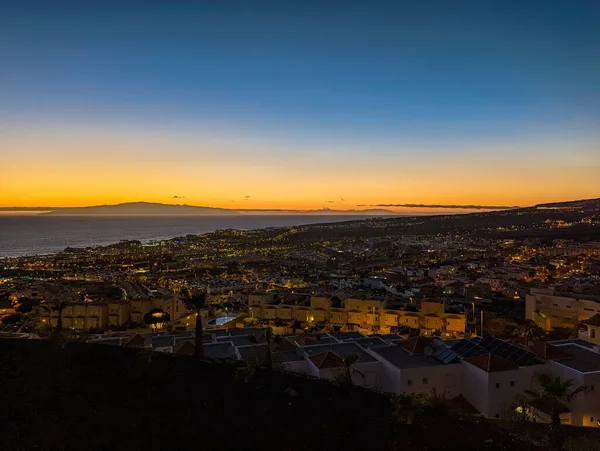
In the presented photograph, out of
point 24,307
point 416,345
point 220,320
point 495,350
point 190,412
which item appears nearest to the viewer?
point 190,412

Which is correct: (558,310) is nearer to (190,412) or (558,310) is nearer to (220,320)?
(220,320)

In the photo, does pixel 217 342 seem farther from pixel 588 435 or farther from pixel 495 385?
pixel 588 435

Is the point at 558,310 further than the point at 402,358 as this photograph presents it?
Yes

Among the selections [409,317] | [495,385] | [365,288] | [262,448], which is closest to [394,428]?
[262,448]

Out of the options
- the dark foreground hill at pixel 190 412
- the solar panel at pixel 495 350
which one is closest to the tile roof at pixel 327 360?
the dark foreground hill at pixel 190 412

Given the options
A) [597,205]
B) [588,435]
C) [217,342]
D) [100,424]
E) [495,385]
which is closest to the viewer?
[100,424]

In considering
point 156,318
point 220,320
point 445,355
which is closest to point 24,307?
point 156,318

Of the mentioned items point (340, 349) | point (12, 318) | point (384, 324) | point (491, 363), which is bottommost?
point (384, 324)

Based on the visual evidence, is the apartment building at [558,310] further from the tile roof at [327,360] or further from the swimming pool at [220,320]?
the swimming pool at [220,320]
